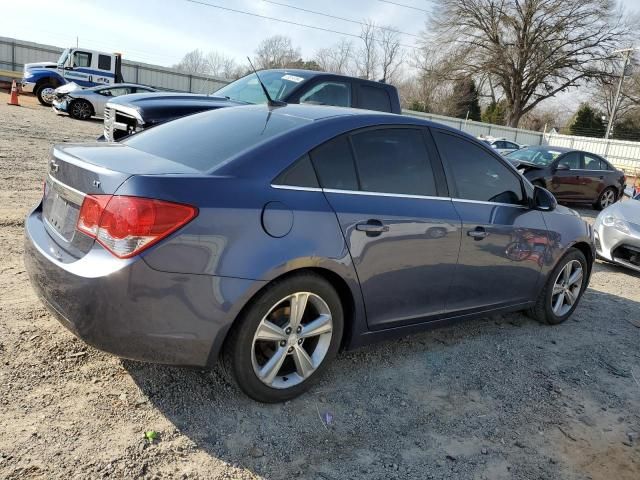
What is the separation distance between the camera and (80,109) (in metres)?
18.1

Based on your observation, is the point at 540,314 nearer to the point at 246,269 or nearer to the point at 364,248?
the point at 364,248

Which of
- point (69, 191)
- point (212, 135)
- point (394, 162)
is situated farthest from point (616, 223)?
point (69, 191)

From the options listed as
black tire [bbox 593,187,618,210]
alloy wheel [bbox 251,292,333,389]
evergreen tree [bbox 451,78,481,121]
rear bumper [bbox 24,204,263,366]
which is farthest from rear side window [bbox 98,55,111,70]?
evergreen tree [bbox 451,78,481,121]

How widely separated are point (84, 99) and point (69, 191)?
17.2 metres

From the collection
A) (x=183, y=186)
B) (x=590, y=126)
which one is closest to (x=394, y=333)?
(x=183, y=186)

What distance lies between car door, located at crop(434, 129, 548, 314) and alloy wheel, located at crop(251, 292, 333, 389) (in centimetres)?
109

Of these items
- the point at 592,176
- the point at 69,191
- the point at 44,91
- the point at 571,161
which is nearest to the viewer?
the point at 69,191

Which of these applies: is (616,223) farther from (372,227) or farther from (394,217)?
(372,227)

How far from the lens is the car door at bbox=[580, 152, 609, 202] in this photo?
41.3ft

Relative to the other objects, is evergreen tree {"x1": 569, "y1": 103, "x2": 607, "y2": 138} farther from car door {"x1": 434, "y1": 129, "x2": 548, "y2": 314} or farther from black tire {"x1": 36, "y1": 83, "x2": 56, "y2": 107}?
car door {"x1": 434, "y1": 129, "x2": 548, "y2": 314}

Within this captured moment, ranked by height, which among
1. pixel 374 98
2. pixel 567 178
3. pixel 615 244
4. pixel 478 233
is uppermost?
pixel 374 98

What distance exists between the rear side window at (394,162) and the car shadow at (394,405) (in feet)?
3.97

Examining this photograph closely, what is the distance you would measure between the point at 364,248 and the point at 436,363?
124 cm

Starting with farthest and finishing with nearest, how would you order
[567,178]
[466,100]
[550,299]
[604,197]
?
[466,100], [604,197], [567,178], [550,299]
